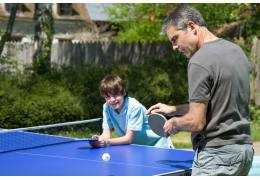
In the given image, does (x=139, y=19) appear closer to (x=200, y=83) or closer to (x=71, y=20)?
(x=71, y=20)

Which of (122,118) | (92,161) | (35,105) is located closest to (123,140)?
(122,118)

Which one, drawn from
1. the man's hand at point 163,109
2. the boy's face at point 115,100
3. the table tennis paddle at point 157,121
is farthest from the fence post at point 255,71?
the man's hand at point 163,109

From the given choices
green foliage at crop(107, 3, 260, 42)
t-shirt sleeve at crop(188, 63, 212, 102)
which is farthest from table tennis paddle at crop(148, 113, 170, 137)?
green foliage at crop(107, 3, 260, 42)

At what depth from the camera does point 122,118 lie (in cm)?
671

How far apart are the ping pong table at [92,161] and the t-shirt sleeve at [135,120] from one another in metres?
0.20

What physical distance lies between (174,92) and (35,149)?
9.20 meters

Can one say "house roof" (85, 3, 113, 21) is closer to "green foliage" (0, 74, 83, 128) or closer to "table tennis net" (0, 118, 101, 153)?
"green foliage" (0, 74, 83, 128)

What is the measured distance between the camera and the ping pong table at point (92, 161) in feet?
17.5

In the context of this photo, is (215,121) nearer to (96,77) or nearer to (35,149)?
(35,149)

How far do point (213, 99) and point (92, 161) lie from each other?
185 cm

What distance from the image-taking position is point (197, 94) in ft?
13.8

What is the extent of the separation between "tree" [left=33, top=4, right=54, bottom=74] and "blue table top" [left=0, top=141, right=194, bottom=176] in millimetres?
8361

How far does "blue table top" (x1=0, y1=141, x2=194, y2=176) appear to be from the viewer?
5344 millimetres

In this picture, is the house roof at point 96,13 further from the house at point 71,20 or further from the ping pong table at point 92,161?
the ping pong table at point 92,161
